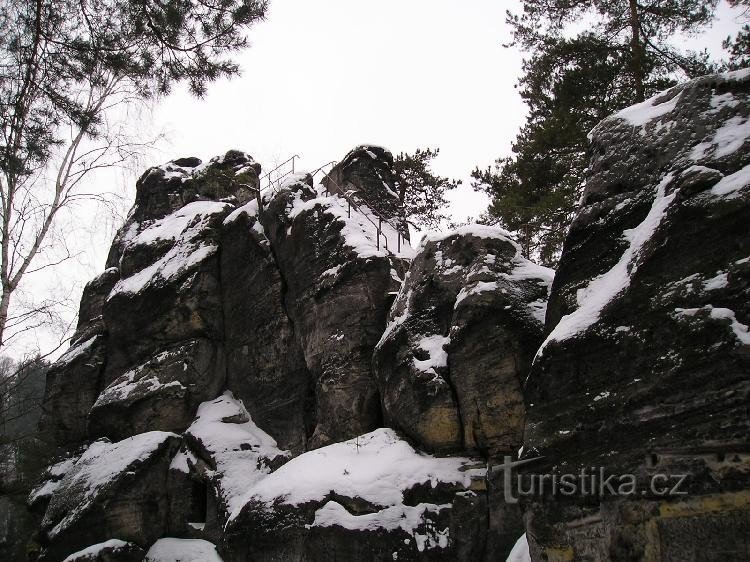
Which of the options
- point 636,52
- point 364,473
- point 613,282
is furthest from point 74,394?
point 636,52

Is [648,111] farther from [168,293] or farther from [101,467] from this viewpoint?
[101,467]

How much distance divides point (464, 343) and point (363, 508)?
3.23 m

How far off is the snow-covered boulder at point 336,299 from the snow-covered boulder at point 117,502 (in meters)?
3.85

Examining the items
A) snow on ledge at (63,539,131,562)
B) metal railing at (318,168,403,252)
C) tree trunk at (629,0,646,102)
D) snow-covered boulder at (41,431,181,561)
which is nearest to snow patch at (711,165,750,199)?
tree trunk at (629,0,646,102)

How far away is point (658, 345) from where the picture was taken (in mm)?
6301

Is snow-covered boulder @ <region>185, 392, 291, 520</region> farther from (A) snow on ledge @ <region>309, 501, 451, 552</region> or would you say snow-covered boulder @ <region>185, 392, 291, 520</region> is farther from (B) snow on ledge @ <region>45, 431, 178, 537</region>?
(A) snow on ledge @ <region>309, 501, 451, 552</region>

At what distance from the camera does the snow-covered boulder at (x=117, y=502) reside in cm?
1364

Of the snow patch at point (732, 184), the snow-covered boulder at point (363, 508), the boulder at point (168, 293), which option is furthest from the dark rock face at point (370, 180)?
the snow patch at point (732, 184)

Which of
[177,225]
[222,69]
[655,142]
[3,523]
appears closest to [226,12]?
[222,69]

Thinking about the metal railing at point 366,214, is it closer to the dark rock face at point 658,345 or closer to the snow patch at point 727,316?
the dark rock face at point 658,345

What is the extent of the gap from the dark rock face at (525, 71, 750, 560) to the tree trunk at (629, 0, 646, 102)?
19.0 ft

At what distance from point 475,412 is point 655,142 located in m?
5.04

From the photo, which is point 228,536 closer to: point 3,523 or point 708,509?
point 708,509

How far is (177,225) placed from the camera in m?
20.0
